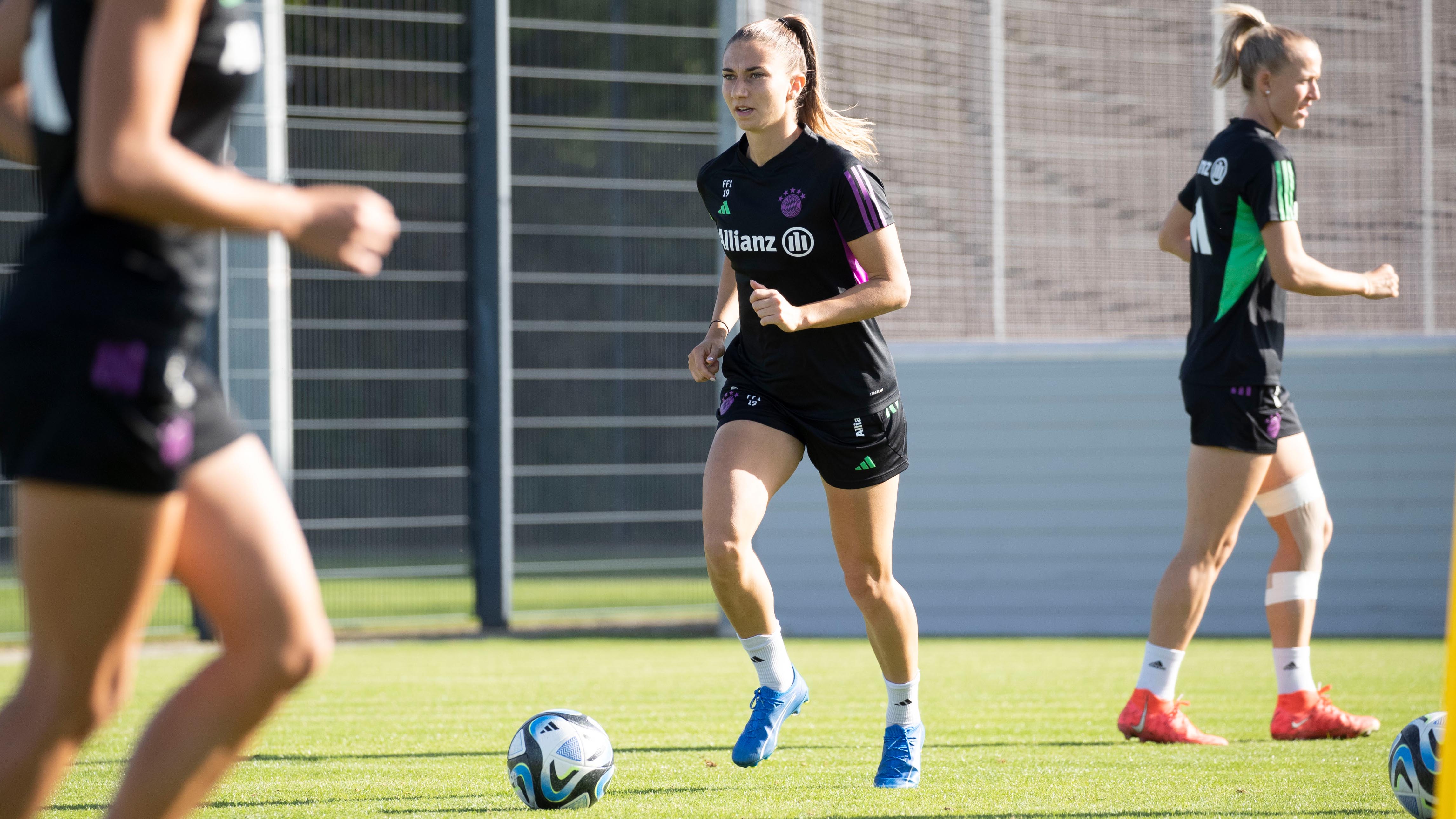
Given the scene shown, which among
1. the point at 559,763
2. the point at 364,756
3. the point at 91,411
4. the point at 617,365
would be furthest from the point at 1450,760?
the point at 617,365

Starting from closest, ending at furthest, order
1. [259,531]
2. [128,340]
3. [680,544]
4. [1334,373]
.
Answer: [128,340] < [259,531] < [1334,373] < [680,544]

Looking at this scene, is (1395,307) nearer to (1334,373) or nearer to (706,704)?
(1334,373)

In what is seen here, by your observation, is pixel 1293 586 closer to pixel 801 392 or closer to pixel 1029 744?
pixel 1029 744

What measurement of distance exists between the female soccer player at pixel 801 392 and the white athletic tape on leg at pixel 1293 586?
5.48ft

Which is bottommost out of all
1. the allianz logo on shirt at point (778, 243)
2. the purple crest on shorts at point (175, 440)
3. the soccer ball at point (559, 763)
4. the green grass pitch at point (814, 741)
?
the green grass pitch at point (814, 741)

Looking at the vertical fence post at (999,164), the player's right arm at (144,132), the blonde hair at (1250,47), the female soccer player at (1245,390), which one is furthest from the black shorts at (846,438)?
the vertical fence post at (999,164)

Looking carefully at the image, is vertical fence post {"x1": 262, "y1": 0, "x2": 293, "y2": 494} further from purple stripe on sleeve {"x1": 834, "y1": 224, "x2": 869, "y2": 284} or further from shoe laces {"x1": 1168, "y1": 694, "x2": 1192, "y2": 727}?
shoe laces {"x1": 1168, "y1": 694, "x2": 1192, "y2": 727}

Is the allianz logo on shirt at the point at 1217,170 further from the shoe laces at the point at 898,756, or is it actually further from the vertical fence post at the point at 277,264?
the vertical fence post at the point at 277,264

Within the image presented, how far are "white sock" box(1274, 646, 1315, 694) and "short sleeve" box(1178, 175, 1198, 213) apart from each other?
162cm

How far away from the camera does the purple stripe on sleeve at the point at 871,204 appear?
4.00 meters

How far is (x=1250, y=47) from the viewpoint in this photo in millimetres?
4902

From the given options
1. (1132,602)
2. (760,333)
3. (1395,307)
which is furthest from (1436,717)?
(1395,307)

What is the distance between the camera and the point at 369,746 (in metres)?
4.89

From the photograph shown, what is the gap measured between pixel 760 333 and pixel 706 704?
244cm
